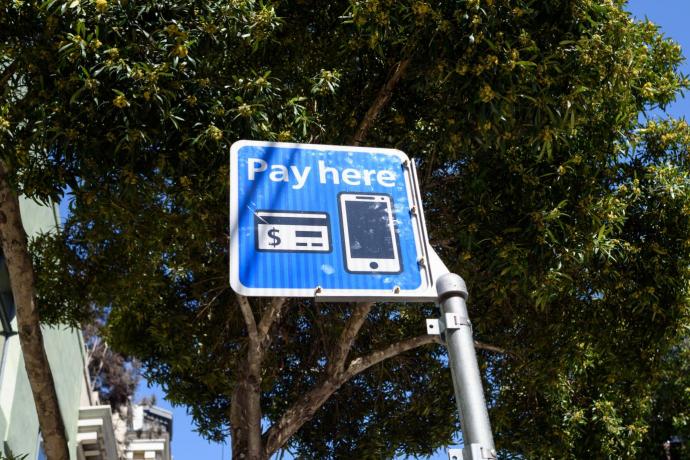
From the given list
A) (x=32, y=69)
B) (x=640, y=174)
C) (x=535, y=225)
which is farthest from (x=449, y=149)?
(x=32, y=69)

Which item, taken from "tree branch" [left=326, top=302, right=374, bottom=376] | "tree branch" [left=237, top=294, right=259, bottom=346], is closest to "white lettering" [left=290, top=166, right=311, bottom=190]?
"tree branch" [left=237, top=294, right=259, bottom=346]

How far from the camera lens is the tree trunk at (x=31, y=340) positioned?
8461 millimetres

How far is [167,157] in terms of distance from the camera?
8500 mm

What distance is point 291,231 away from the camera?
370 cm

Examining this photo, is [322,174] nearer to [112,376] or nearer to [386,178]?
[386,178]

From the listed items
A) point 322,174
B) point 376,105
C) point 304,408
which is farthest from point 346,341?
point 322,174

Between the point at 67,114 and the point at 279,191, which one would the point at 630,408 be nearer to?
the point at 67,114

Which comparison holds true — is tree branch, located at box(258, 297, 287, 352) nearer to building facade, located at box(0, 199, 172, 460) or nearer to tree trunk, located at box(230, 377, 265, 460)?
tree trunk, located at box(230, 377, 265, 460)

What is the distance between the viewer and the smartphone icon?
145 inches

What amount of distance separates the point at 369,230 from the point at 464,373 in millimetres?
854

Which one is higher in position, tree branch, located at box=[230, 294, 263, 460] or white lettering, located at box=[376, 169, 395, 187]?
tree branch, located at box=[230, 294, 263, 460]

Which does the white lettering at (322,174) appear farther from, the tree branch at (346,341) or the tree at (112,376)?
the tree at (112,376)

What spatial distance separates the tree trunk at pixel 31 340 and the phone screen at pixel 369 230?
583 centimetres

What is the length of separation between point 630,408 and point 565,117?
23.4 feet
